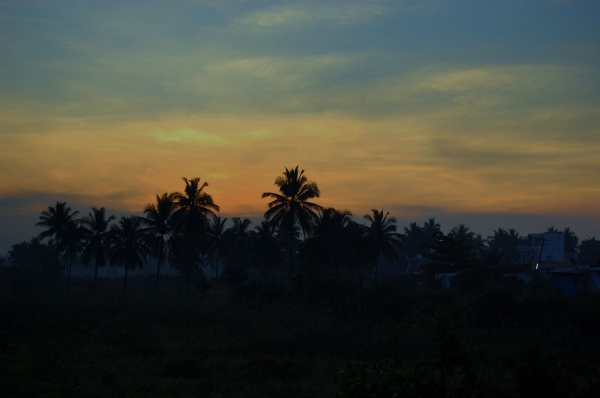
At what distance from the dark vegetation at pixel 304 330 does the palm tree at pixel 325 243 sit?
0.39 ft

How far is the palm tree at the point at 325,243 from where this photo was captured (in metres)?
48.0

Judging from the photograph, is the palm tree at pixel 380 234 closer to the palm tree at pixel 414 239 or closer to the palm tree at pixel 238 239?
the palm tree at pixel 238 239

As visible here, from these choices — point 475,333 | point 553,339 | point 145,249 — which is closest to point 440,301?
point 475,333

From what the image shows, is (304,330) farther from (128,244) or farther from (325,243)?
(128,244)

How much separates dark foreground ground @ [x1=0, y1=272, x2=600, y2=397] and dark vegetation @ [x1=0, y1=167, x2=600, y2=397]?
68 millimetres

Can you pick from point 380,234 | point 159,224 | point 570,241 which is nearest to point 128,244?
point 159,224

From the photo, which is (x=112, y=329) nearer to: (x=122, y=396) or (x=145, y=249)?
(x=122, y=396)

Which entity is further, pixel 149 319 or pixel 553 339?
pixel 149 319

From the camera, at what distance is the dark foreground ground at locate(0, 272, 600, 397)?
858 cm

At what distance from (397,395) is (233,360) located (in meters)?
16.1

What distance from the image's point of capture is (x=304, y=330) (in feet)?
98.6

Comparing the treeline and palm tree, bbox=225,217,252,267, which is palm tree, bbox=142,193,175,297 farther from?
palm tree, bbox=225,217,252,267

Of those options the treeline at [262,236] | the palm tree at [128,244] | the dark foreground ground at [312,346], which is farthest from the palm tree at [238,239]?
the dark foreground ground at [312,346]

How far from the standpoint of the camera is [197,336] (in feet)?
96.9
